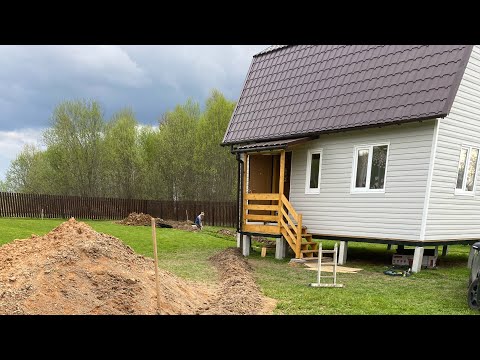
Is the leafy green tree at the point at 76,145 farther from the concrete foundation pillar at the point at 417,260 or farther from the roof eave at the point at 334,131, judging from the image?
the concrete foundation pillar at the point at 417,260

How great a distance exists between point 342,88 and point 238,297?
827cm

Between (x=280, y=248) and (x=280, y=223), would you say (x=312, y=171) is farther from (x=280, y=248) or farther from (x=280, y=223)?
(x=280, y=248)

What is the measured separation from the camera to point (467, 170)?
34.1 ft

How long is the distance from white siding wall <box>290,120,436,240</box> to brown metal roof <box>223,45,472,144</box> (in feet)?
1.71

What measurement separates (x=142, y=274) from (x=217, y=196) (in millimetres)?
27431

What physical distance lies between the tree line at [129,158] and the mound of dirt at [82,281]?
Result: 84.9ft

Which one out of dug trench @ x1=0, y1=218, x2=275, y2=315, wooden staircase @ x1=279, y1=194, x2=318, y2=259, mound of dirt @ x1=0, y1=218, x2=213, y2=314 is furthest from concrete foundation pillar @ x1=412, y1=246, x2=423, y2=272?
mound of dirt @ x1=0, y1=218, x2=213, y2=314

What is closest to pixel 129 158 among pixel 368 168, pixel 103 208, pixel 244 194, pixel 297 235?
pixel 103 208

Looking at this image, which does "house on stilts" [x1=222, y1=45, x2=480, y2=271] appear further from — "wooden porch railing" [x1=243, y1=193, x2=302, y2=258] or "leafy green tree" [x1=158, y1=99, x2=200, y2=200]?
"leafy green tree" [x1=158, y1=99, x2=200, y2=200]

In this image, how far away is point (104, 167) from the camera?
33594 mm

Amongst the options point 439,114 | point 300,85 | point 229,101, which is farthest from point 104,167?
point 439,114

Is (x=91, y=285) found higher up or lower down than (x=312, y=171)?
lower down

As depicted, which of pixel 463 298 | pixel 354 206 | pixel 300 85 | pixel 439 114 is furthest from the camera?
pixel 300 85

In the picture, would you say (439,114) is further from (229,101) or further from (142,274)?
(229,101)
